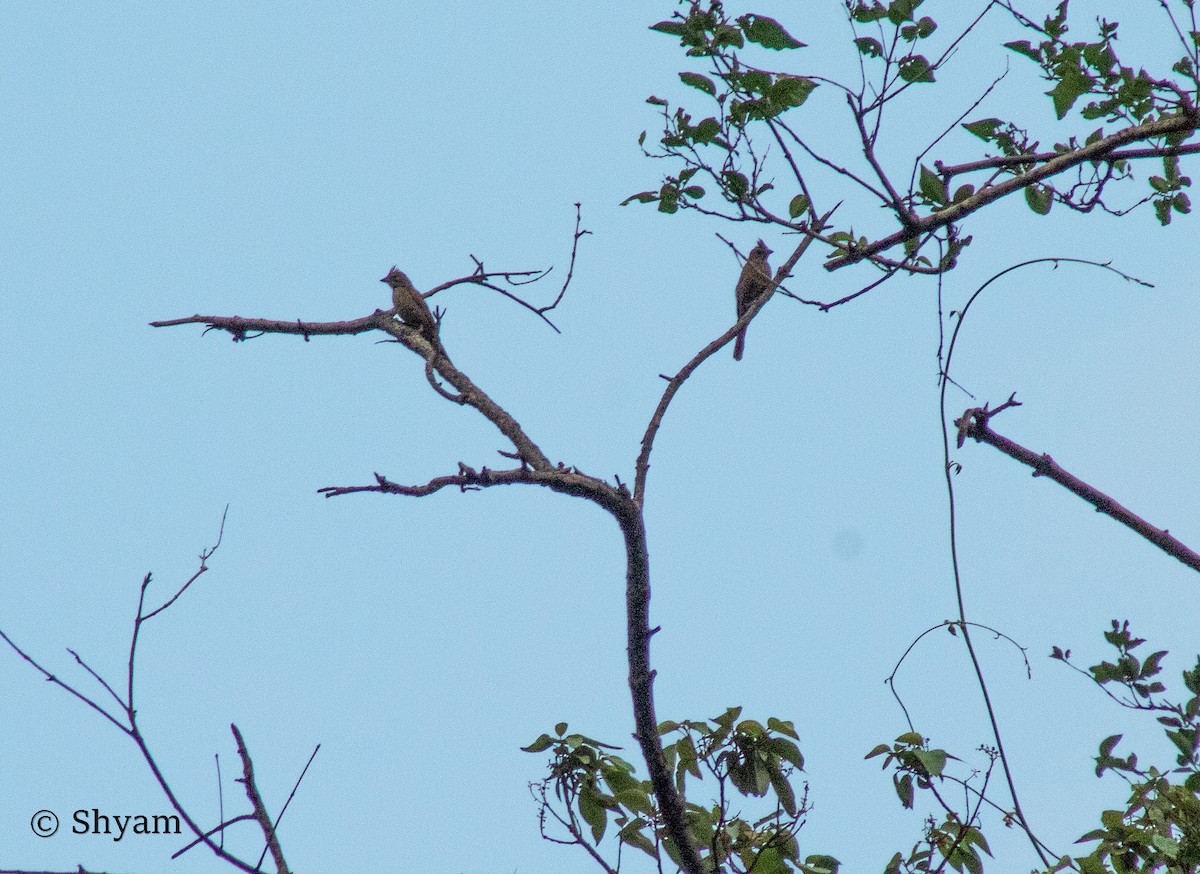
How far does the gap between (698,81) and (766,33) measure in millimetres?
341

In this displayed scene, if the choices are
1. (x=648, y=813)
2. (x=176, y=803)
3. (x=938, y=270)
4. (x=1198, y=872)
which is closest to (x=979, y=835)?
(x=1198, y=872)

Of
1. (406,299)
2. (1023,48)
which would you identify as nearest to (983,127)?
(1023,48)

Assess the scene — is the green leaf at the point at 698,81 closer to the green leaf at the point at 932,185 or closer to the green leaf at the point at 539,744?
the green leaf at the point at 932,185

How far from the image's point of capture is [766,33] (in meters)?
2.89

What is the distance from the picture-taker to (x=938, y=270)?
123 inches

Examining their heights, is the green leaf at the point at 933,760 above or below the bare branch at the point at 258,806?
above

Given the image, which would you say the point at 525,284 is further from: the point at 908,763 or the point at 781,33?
the point at 908,763

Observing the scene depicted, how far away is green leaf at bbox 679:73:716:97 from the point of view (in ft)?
10.5

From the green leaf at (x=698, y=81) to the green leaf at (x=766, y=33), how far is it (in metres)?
0.29

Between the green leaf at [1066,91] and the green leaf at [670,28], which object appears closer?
the green leaf at [1066,91]

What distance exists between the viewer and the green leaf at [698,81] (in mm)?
3193

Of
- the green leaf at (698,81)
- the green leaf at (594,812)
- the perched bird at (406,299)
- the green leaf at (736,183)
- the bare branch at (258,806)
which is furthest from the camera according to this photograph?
the perched bird at (406,299)

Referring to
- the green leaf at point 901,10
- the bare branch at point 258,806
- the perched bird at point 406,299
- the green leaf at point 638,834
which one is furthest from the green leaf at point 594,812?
the perched bird at point 406,299

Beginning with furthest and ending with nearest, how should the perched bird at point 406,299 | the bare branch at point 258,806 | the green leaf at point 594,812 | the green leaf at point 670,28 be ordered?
the perched bird at point 406,299 → the green leaf at point 594,812 → the green leaf at point 670,28 → the bare branch at point 258,806
